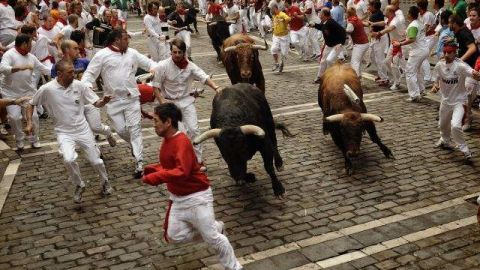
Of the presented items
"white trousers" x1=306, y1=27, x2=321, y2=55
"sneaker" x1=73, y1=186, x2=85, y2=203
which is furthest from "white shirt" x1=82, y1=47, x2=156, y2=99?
"white trousers" x1=306, y1=27, x2=321, y2=55

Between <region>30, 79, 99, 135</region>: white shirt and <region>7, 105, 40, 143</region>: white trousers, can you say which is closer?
<region>30, 79, 99, 135</region>: white shirt

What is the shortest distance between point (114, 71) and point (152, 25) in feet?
26.6

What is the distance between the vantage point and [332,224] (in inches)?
298

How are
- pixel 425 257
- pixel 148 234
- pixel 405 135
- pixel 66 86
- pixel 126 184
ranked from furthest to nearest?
pixel 405 135
pixel 126 184
pixel 66 86
pixel 148 234
pixel 425 257

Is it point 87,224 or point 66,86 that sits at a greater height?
point 66,86

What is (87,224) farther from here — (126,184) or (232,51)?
(232,51)

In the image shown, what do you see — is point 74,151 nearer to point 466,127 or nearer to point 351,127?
point 351,127

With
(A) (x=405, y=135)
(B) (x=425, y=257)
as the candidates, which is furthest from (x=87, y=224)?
(A) (x=405, y=135)

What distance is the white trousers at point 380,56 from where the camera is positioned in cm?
1502

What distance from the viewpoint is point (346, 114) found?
9312mm

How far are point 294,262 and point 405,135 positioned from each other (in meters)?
5.21

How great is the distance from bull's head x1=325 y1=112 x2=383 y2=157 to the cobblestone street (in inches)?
18.6

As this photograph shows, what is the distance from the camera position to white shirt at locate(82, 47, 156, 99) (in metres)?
9.24

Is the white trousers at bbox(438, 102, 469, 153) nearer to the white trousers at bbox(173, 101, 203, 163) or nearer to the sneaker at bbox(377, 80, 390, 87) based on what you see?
the white trousers at bbox(173, 101, 203, 163)
